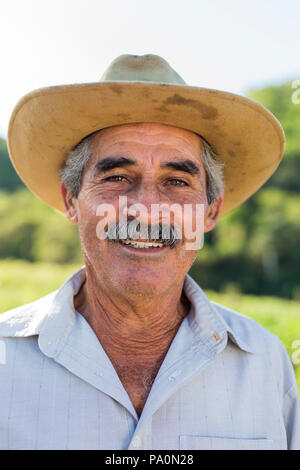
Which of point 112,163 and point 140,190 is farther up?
point 112,163

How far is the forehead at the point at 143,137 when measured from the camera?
228cm

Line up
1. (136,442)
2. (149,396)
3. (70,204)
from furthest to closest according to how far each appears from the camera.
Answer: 1. (70,204)
2. (149,396)
3. (136,442)

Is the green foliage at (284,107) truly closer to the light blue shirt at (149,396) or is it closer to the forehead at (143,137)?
the forehead at (143,137)

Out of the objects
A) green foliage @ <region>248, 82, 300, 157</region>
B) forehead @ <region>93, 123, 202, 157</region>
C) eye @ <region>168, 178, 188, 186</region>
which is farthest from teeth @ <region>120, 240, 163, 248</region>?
green foliage @ <region>248, 82, 300, 157</region>

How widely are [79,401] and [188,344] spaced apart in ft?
2.10

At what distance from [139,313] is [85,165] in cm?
85

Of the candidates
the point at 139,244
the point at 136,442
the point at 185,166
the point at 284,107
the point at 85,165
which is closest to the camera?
the point at 136,442

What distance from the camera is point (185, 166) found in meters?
2.32

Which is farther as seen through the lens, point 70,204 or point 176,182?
point 70,204

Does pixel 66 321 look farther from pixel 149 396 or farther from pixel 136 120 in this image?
pixel 136 120

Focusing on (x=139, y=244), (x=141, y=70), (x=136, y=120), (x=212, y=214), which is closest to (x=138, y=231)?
(x=139, y=244)

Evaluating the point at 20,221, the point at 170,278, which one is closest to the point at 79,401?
the point at 170,278

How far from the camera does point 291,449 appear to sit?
7.64ft

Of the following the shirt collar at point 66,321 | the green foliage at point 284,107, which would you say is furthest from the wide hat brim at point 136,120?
the green foliage at point 284,107
